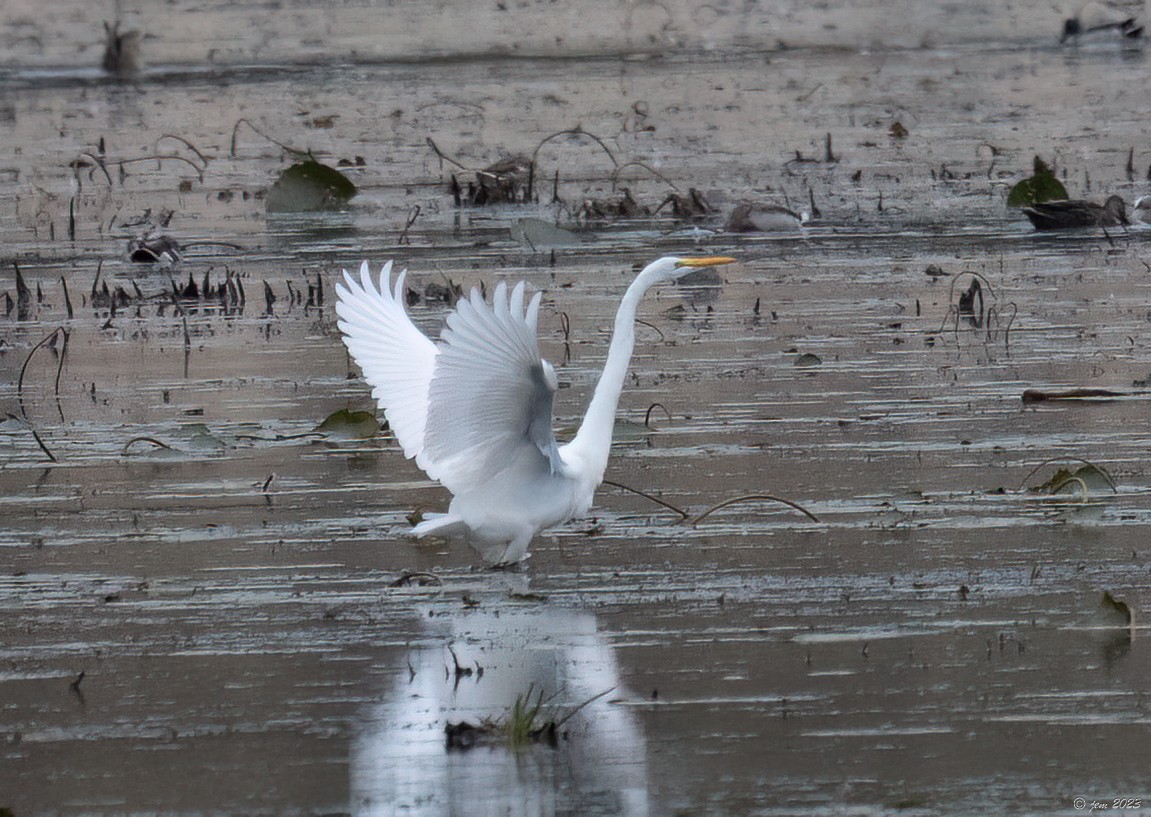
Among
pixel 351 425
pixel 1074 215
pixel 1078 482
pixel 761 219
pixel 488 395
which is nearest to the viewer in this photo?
pixel 488 395

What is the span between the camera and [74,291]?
14.0 meters

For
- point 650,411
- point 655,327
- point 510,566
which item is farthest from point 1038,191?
point 510,566

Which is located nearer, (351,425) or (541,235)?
(351,425)

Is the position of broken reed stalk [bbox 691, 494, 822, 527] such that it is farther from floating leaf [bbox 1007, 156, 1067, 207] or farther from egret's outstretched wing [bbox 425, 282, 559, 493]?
floating leaf [bbox 1007, 156, 1067, 207]

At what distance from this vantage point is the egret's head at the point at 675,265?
7.53m

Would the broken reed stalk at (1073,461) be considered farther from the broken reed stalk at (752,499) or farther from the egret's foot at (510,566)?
the egret's foot at (510,566)

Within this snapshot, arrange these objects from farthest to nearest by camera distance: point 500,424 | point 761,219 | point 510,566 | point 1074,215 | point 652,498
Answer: point 761,219
point 1074,215
point 652,498
point 510,566
point 500,424

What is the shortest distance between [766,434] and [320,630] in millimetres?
3166

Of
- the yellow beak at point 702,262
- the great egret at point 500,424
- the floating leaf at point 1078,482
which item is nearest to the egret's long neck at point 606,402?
the great egret at point 500,424

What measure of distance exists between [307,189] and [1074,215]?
645 cm

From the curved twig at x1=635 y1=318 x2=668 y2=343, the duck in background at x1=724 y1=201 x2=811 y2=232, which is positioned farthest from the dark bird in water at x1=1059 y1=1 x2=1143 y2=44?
the curved twig at x1=635 y1=318 x2=668 y2=343

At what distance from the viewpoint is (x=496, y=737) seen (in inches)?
209

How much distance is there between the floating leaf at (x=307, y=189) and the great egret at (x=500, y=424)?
1014 centimetres

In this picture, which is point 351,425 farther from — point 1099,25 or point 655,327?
point 1099,25
